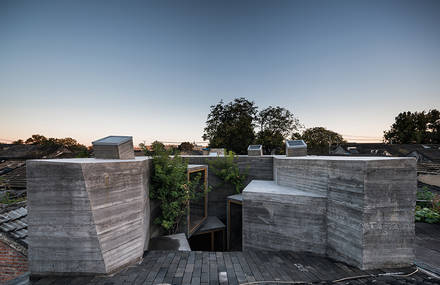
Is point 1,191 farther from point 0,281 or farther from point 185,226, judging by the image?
point 185,226

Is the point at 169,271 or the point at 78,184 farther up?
the point at 78,184

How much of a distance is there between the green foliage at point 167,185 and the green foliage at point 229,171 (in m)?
3.19

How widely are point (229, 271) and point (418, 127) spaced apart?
52.0 meters

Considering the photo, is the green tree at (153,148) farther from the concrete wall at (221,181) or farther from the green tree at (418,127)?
the green tree at (418,127)

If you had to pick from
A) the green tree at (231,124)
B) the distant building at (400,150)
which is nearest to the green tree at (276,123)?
the green tree at (231,124)

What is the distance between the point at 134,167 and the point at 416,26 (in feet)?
51.2

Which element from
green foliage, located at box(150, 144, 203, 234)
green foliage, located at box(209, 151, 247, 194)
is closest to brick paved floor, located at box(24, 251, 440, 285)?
green foliage, located at box(150, 144, 203, 234)

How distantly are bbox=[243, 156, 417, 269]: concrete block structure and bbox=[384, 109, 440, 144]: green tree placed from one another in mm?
44758

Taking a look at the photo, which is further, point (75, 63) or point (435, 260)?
point (75, 63)

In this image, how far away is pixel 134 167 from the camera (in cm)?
354

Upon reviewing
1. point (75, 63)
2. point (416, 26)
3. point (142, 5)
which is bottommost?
point (75, 63)

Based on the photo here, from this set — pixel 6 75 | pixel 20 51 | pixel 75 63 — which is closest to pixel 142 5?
pixel 75 63

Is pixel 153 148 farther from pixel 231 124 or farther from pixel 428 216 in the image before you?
pixel 231 124

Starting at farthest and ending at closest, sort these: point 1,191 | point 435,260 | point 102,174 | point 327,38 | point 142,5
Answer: point 1,191 → point 327,38 → point 142,5 → point 435,260 → point 102,174
